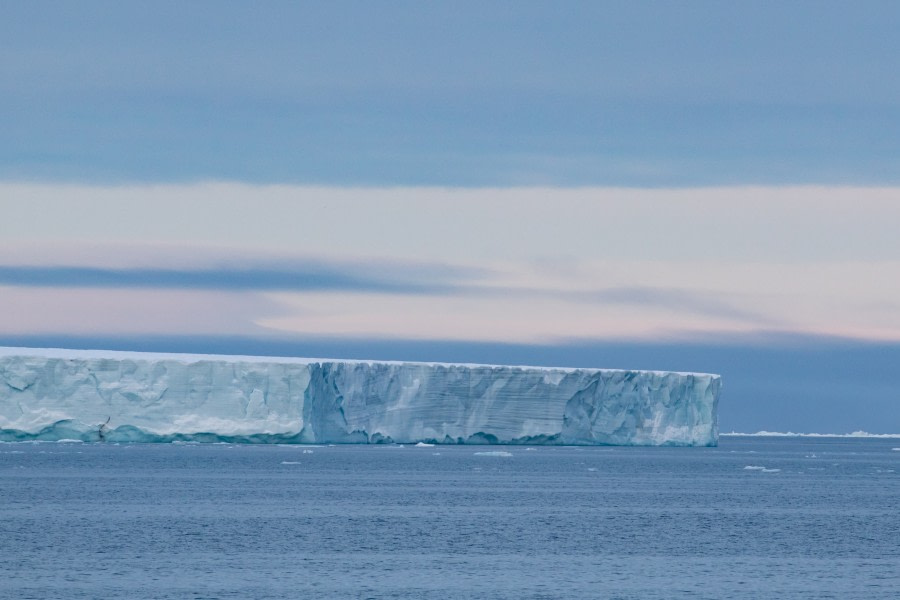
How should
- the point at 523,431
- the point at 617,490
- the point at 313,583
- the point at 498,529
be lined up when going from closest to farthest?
the point at 313,583 < the point at 498,529 < the point at 617,490 < the point at 523,431

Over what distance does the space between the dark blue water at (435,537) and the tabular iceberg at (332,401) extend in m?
2.21

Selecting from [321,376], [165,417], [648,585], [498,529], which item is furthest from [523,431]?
[648,585]

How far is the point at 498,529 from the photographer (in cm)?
1873

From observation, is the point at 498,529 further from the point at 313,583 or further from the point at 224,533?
the point at 313,583

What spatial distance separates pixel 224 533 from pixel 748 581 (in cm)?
686

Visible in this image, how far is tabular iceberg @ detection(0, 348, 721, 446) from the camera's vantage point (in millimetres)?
34031

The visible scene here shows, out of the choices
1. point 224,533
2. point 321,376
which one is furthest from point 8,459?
point 224,533

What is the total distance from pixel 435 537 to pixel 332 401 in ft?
62.4

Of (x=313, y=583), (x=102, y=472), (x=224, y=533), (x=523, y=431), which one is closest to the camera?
(x=313, y=583)

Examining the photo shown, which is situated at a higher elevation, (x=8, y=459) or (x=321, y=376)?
(x=321, y=376)

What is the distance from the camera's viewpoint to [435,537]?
17.5m

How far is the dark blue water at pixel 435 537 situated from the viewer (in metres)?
13.1

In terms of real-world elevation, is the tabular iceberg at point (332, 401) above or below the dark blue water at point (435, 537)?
above

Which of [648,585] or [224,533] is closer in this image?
[648,585]
